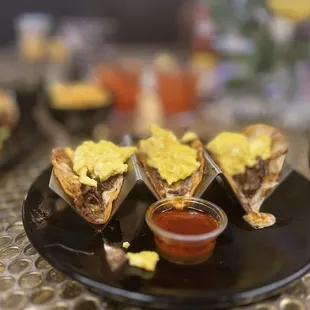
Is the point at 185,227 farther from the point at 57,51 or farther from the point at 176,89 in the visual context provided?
the point at 57,51

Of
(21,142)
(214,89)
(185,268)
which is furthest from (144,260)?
(214,89)

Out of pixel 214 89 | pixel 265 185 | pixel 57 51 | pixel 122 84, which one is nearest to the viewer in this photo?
pixel 265 185

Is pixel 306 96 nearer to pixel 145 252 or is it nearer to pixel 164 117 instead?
pixel 164 117

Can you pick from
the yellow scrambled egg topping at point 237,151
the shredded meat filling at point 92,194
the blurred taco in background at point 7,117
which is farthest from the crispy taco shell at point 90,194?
the blurred taco in background at point 7,117

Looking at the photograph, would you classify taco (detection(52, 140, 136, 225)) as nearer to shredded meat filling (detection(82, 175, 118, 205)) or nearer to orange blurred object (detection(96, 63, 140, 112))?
shredded meat filling (detection(82, 175, 118, 205))

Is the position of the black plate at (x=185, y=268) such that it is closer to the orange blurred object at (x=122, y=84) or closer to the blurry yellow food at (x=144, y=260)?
the blurry yellow food at (x=144, y=260)
